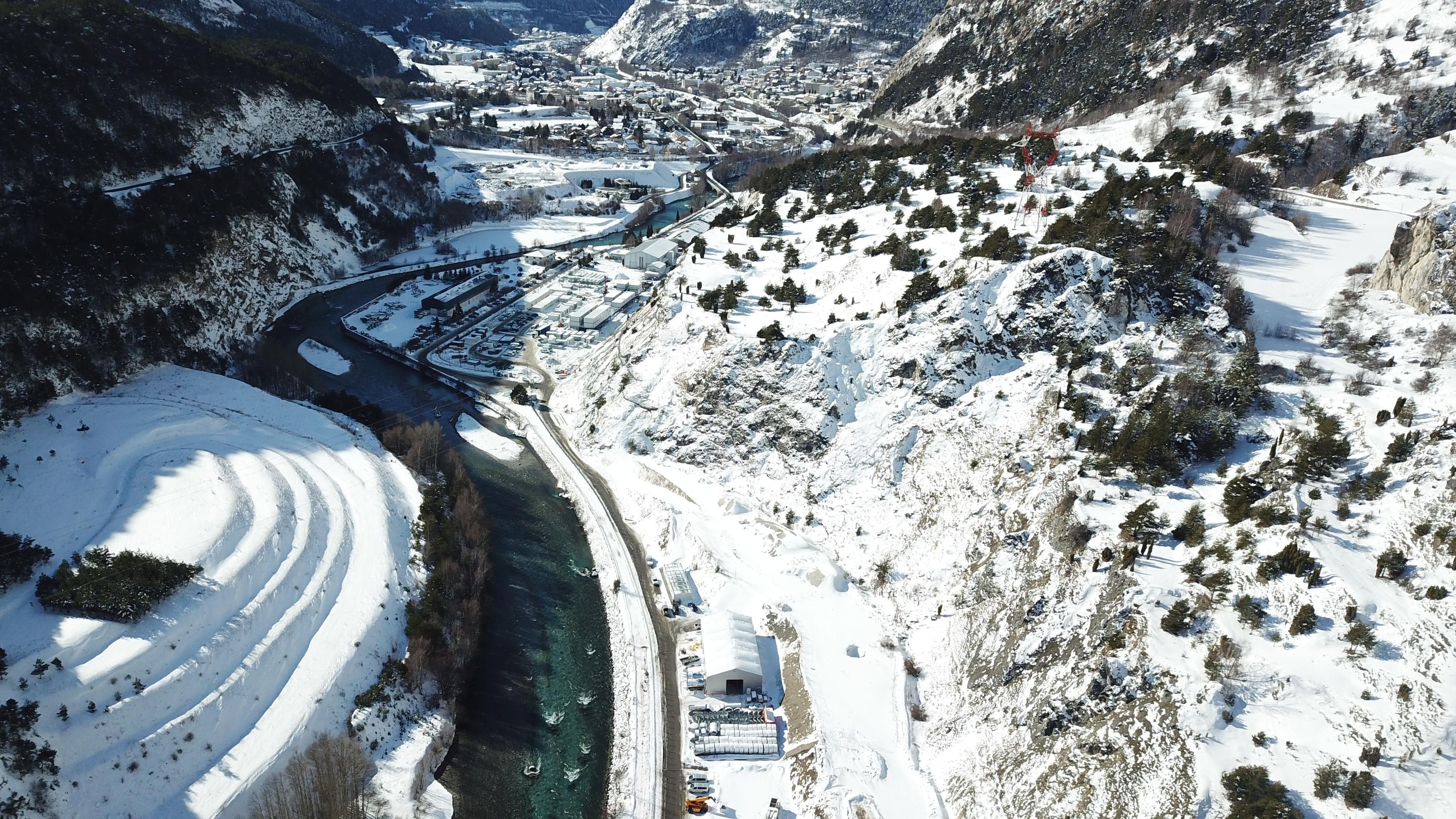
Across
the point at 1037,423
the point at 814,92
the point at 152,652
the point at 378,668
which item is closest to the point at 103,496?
the point at 152,652

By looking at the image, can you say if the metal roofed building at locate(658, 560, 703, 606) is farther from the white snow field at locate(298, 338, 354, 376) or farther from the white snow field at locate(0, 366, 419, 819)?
the white snow field at locate(298, 338, 354, 376)

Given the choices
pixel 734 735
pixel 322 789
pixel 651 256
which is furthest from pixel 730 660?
pixel 651 256

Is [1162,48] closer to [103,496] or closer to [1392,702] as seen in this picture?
[1392,702]

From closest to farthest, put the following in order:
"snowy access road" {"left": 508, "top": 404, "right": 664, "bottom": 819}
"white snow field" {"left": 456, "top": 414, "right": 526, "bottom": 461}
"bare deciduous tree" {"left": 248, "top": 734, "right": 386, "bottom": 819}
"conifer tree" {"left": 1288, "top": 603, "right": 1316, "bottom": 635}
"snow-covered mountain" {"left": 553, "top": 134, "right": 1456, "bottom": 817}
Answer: "snow-covered mountain" {"left": 553, "top": 134, "right": 1456, "bottom": 817}, "conifer tree" {"left": 1288, "top": 603, "right": 1316, "bottom": 635}, "bare deciduous tree" {"left": 248, "top": 734, "right": 386, "bottom": 819}, "snowy access road" {"left": 508, "top": 404, "right": 664, "bottom": 819}, "white snow field" {"left": 456, "top": 414, "right": 526, "bottom": 461}

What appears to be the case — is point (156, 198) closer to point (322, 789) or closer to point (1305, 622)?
point (322, 789)

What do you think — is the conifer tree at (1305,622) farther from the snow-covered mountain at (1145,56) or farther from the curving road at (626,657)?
the snow-covered mountain at (1145,56)

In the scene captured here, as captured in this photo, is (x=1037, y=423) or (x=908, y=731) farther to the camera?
(x=1037, y=423)

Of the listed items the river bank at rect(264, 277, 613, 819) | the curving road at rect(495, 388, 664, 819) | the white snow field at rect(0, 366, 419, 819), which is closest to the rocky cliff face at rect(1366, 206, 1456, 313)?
the curving road at rect(495, 388, 664, 819)
